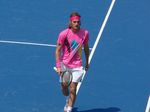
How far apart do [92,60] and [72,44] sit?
3.15 metres

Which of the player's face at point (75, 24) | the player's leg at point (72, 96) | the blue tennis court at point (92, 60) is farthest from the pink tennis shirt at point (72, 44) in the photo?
the blue tennis court at point (92, 60)

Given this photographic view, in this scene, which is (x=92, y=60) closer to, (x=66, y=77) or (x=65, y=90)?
(x=65, y=90)

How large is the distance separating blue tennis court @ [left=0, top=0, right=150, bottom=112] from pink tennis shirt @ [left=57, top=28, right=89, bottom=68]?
1291mm

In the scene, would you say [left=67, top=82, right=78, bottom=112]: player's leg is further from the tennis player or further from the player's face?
the player's face

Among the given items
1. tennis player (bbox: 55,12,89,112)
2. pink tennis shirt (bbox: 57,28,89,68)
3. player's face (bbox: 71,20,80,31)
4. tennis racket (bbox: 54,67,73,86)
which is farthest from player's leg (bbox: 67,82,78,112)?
player's face (bbox: 71,20,80,31)

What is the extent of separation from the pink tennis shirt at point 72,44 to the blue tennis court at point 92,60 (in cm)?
129

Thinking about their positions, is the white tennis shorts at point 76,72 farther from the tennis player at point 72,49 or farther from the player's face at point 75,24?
the player's face at point 75,24

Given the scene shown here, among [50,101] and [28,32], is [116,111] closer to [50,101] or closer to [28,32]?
[50,101]

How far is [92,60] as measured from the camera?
13.6m

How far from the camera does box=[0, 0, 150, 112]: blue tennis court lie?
1166cm

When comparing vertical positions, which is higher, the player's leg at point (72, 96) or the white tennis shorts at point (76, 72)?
the white tennis shorts at point (76, 72)

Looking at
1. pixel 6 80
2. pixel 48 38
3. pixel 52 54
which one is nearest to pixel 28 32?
pixel 48 38

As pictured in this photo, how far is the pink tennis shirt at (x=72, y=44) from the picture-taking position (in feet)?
34.1

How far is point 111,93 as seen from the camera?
12016mm
